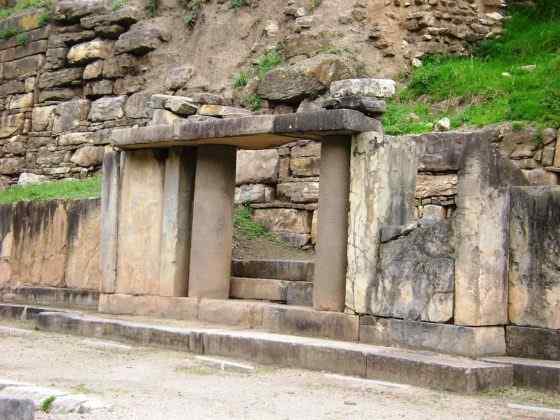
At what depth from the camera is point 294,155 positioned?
539 inches

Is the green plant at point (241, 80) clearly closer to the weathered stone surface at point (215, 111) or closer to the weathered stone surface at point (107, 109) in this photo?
the weathered stone surface at point (215, 111)

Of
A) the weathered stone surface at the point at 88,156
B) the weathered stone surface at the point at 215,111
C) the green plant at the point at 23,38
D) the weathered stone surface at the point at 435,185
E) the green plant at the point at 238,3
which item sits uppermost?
the green plant at the point at 23,38

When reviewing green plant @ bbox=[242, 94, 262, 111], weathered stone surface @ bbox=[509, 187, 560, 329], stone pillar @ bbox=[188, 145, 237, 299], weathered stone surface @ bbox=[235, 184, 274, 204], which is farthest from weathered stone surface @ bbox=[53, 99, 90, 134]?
weathered stone surface @ bbox=[509, 187, 560, 329]

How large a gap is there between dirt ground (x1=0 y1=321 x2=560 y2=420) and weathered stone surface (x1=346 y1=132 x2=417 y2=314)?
1245 millimetres

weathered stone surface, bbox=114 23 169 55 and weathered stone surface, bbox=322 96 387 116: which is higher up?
weathered stone surface, bbox=114 23 169 55

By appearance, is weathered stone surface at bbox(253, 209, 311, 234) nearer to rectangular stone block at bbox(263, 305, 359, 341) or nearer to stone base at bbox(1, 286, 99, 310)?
stone base at bbox(1, 286, 99, 310)

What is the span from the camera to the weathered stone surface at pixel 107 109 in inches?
744

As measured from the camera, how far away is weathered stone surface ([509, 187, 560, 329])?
7.39 meters

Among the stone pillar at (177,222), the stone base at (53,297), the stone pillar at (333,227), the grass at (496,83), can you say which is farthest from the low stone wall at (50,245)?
the grass at (496,83)

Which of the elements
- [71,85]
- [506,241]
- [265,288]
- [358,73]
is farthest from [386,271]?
[71,85]

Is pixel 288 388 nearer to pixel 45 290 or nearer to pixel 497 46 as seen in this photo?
pixel 45 290

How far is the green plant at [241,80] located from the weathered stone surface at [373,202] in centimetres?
761

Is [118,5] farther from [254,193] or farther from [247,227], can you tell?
[247,227]

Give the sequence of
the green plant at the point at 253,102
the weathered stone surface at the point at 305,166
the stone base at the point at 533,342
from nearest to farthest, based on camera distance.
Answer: the stone base at the point at 533,342 → the weathered stone surface at the point at 305,166 → the green plant at the point at 253,102
